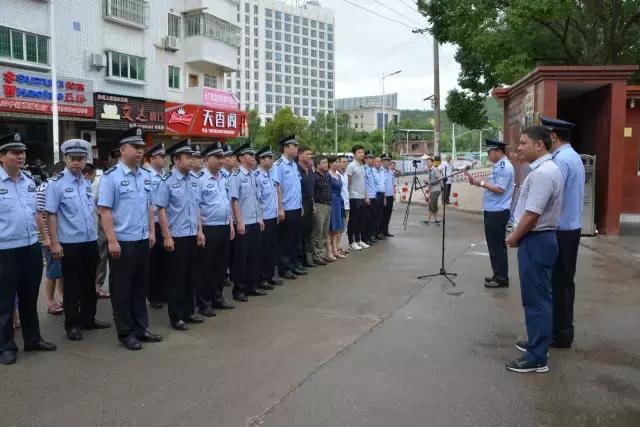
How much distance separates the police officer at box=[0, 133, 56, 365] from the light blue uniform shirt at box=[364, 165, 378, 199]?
7.03 metres

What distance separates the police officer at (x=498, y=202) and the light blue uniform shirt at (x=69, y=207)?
4.56m

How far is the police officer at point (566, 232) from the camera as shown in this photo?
4867mm

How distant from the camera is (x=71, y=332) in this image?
5410mm

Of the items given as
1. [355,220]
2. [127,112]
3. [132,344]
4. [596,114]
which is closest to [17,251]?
[132,344]

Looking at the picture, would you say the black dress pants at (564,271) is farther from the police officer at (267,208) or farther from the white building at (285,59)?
the white building at (285,59)

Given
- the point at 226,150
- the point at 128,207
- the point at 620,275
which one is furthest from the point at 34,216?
the point at 620,275

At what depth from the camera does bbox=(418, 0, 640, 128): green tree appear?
648 inches

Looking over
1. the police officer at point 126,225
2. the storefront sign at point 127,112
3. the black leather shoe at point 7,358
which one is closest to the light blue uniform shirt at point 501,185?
the police officer at point 126,225

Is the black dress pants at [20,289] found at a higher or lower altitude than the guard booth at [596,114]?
lower

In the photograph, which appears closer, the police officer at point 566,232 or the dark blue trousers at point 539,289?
the dark blue trousers at point 539,289

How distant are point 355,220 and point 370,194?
2.14 ft

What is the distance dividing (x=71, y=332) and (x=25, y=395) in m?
1.37

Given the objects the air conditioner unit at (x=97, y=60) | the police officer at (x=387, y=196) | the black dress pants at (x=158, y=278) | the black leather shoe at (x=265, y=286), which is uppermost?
the air conditioner unit at (x=97, y=60)

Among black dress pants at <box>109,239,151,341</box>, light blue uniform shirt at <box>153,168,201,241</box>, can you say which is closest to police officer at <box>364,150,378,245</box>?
light blue uniform shirt at <box>153,168,201,241</box>
